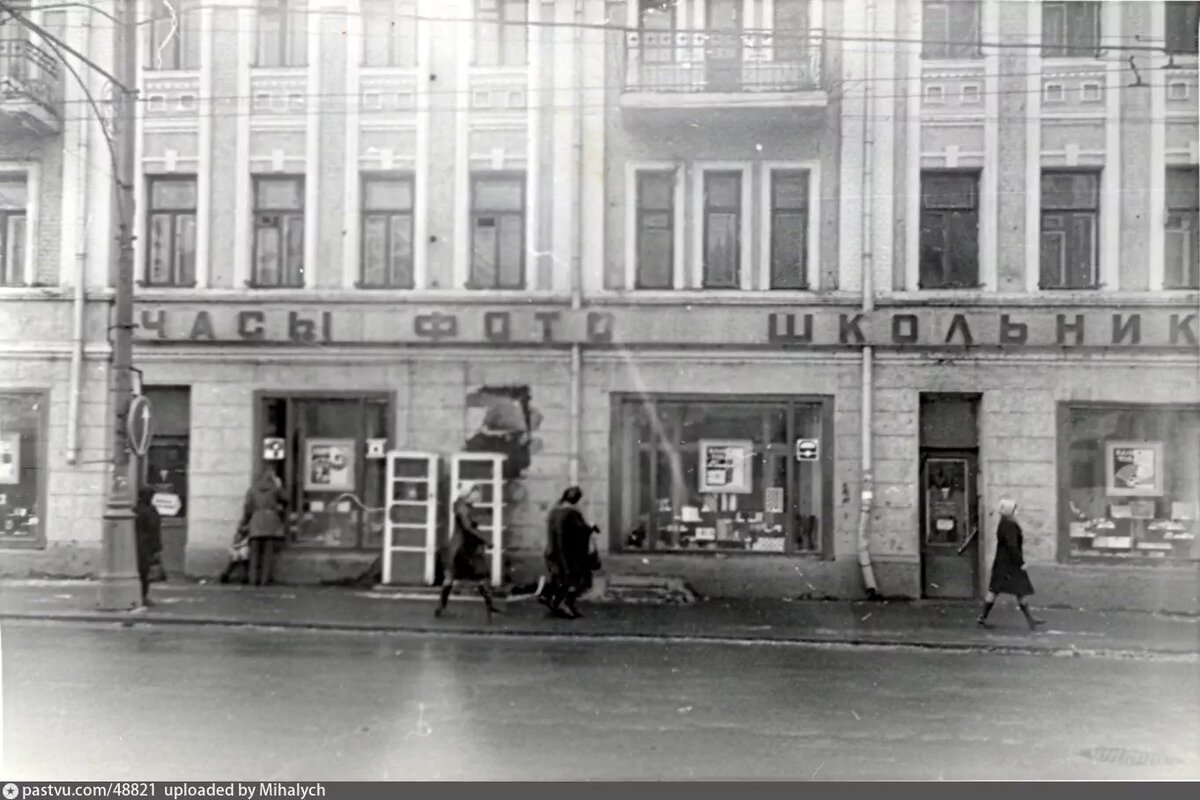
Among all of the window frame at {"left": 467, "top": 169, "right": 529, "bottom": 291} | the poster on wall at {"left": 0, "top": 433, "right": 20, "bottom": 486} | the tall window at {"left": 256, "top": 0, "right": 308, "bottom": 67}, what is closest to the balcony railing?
the window frame at {"left": 467, "top": 169, "right": 529, "bottom": 291}

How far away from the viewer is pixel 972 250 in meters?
10.4

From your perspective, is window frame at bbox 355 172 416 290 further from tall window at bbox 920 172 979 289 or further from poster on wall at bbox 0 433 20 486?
tall window at bbox 920 172 979 289

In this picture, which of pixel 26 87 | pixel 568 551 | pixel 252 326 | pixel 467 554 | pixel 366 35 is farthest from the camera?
pixel 568 551

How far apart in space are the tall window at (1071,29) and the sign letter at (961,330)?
9.13 feet

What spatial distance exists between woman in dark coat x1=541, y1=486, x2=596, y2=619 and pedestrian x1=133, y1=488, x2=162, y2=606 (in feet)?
13.9

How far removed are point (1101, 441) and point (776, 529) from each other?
3484mm

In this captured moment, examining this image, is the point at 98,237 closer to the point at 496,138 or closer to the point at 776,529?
the point at 496,138

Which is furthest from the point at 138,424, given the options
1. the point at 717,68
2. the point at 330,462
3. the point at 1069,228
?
the point at 1069,228

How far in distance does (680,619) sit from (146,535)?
5785mm

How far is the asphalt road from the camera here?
5.51 meters

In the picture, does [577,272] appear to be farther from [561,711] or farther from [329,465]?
[561,711]

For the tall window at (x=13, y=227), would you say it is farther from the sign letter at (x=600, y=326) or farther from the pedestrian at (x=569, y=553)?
the pedestrian at (x=569, y=553)

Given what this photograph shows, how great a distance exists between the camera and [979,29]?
30.5ft

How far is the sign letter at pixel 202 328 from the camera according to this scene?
10172 mm
